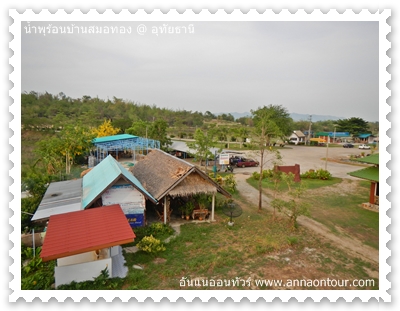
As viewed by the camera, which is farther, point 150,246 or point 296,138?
point 296,138

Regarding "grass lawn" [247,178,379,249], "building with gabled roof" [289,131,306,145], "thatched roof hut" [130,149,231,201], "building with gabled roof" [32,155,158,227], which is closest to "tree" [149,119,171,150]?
"grass lawn" [247,178,379,249]

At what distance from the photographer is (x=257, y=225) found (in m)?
10.9

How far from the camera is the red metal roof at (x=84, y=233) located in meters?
5.69

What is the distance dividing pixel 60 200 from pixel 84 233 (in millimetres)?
3509

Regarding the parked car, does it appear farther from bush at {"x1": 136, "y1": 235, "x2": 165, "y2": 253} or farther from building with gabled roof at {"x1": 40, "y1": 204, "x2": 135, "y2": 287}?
building with gabled roof at {"x1": 40, "y1": 204, "x2": 135, "y2": 287}

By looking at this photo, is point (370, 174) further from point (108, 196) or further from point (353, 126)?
point (353, 126)

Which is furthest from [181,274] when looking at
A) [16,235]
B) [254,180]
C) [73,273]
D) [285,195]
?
[254,180]

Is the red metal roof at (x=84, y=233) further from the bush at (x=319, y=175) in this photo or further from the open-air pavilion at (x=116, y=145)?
the open-air pavilion at (x=116, y=145)

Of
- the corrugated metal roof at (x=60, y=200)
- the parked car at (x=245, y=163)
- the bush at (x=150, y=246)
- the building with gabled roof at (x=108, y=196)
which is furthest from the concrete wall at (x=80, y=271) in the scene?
the parked car at (x=245, y=163)

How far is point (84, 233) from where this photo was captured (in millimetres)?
6207

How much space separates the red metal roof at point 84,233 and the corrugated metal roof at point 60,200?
135 cm

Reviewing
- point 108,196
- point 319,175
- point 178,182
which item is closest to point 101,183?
point 108,196

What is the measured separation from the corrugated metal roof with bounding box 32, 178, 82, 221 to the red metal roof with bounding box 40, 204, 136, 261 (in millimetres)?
1354

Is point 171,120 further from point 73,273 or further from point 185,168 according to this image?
point 73,273
